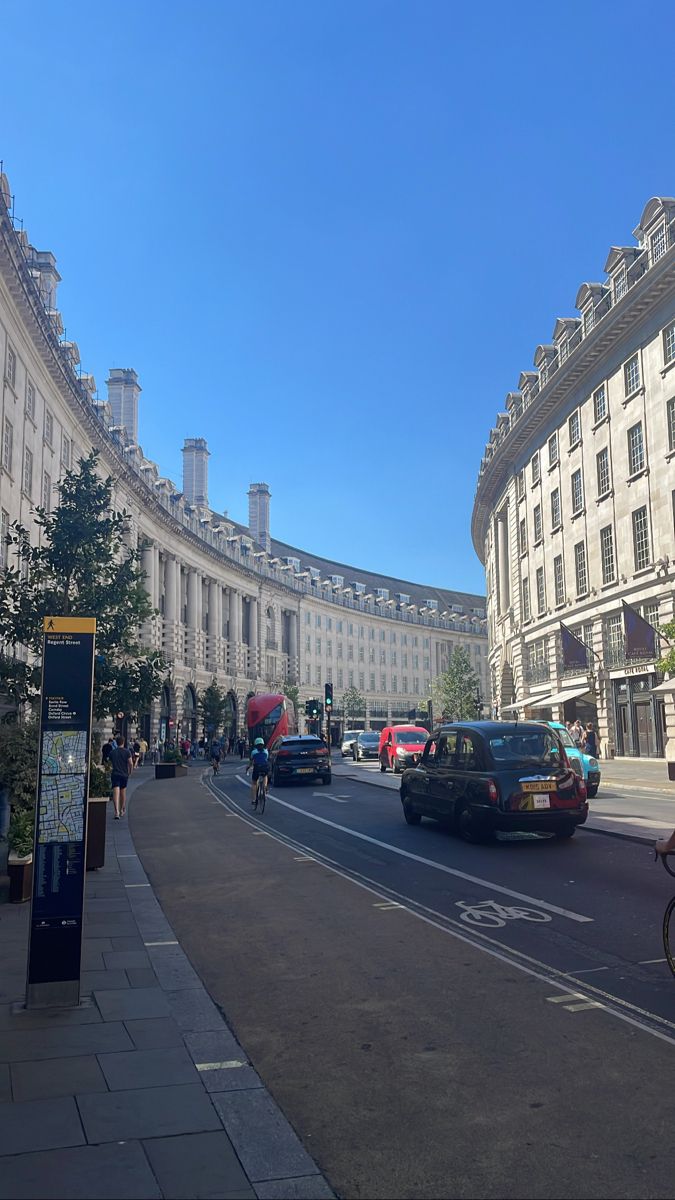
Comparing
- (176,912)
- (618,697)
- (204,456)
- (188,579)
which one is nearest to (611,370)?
(618,697)

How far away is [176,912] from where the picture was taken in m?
9.52

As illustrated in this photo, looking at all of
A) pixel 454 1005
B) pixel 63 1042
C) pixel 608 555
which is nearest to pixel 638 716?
pixel 608 555

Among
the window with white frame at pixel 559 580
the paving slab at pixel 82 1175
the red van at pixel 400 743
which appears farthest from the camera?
the window with white frame at pixel 559 580

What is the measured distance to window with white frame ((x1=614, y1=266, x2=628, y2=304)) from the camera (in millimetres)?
38453

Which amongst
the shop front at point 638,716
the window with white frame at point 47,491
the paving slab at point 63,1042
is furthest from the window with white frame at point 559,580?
the paving slab at point 63,1042

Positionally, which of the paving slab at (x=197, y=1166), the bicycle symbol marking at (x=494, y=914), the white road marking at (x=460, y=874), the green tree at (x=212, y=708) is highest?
the green tree at (x=212, y=708)

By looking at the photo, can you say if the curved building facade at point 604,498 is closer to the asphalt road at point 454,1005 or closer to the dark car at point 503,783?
the dark car at point 503,783

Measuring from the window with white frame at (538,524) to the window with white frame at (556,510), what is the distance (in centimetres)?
202

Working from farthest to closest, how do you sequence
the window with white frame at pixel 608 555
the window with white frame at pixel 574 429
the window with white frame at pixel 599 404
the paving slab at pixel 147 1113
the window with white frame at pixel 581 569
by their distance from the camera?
the window with white frame at pixel 574 429, the window with white frame at pixel 581 569, the window with white frame at pixel 599 404, the window with white frame at pixel 608 555, the paving slab at pixel 147 1113

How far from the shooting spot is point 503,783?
42.5ft

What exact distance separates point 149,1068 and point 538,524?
47.0 metres

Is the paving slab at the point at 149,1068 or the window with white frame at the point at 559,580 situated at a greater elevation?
the window with white frame at the point at 559,580

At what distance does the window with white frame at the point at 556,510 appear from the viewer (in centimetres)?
4583

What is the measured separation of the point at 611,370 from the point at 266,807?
2616cm
